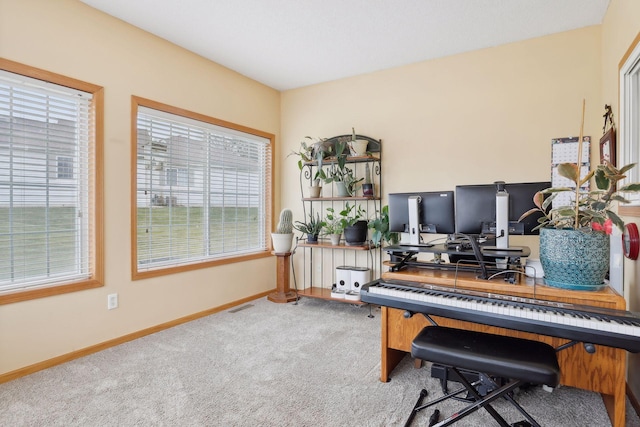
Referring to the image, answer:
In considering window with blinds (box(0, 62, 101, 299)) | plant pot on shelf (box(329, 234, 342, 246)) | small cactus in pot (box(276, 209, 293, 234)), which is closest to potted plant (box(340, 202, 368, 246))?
plant pot on shelf (box(329, 234, 342, 246))

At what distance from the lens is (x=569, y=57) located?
10.2ft

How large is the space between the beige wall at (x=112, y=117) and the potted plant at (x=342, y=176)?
4.31 ft

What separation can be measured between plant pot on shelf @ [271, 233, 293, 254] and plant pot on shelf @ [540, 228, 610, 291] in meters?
2.84

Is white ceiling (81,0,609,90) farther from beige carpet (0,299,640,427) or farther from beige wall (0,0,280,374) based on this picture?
beige carpet (0,299,640,427)

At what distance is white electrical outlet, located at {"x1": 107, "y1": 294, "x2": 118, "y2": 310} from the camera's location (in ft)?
9.44

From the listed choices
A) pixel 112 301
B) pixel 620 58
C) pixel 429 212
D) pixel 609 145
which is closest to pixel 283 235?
pixel 112 301

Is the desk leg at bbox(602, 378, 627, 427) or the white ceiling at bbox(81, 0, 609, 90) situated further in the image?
the white ceiling at bbox(81, 0, 609, 90)

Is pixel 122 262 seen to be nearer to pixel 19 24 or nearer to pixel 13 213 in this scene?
pixel 13 213

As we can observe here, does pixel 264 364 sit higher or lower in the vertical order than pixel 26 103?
lower

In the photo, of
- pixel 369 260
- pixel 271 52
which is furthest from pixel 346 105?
pixel 369 260

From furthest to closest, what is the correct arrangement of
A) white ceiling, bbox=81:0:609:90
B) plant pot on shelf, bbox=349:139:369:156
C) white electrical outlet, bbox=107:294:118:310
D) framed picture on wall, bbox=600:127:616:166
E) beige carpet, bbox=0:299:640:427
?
plant pot on shelf, bbox=349:139:369:156
white electrical outlet, bbox=107:294:118:310
white ceiling, bbox=81:0:609:90
framed picture on wall, bbox=600:127:616:166
beige carpet, bbox=0:299:640:427

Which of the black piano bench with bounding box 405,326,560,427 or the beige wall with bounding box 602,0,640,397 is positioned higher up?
the beige wall with bounding box 602,0,640,397

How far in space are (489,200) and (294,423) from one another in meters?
1.77

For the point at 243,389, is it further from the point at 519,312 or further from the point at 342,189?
the point at 342,189
